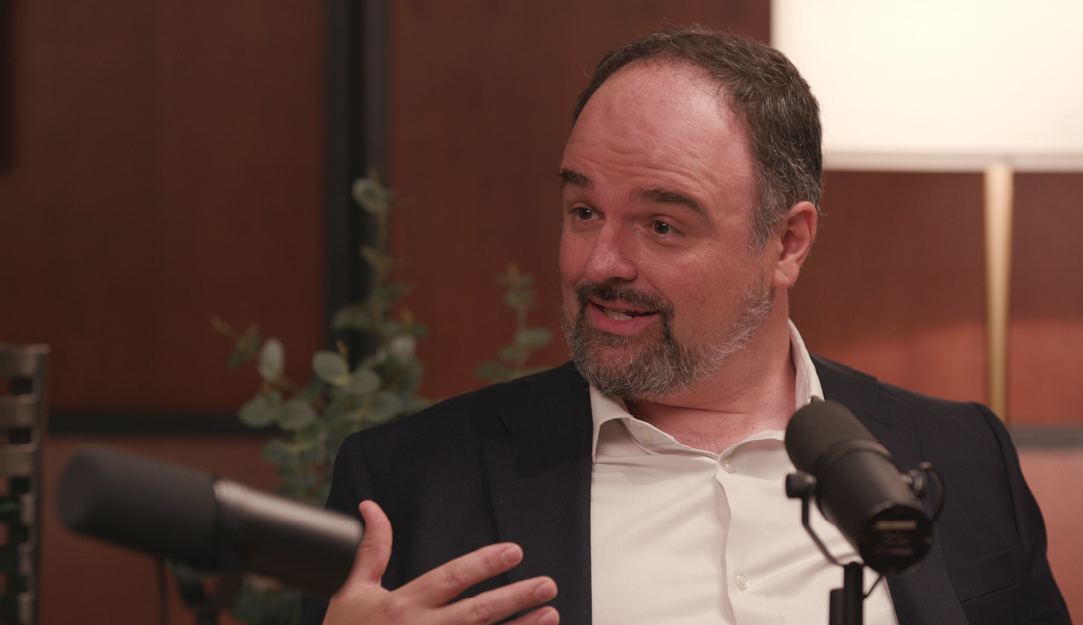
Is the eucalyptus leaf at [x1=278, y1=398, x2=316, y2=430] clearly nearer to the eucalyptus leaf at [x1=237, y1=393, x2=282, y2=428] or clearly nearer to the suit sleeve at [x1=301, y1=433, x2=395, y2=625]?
the eucalyptus leaf at [x1=237, y1=393, x2=282, y2=428]

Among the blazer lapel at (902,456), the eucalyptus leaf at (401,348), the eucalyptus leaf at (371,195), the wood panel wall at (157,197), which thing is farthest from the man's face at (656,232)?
the wood panel wall at (157,197)

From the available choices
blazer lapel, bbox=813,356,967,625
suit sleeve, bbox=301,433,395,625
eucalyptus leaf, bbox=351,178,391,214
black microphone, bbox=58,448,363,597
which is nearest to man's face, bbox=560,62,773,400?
blazer lapel, bbox=813,356,967,625

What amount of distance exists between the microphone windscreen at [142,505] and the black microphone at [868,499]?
1.44 feet

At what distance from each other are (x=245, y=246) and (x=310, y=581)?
5.85 feet

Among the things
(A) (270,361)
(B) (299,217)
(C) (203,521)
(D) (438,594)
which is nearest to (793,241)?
(D) (438,594)

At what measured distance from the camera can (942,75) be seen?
1.56 metres

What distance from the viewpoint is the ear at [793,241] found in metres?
1.40

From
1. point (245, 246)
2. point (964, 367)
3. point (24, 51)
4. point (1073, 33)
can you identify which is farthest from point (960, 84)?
point (24, 51)

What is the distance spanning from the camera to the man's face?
128 centimetres

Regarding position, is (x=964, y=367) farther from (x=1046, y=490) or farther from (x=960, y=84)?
(x=960, y=84)

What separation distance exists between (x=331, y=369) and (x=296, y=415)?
105mm

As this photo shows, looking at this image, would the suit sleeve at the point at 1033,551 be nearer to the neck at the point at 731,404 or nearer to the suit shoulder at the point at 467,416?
the neck at the point at 731,404

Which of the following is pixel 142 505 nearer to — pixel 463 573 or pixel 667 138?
pixel 463 573

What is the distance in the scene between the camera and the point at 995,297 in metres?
1.65
